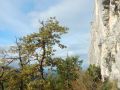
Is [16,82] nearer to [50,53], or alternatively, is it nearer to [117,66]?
[50,53]

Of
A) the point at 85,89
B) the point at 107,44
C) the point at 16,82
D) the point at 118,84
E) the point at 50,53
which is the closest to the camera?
the point at 50,53

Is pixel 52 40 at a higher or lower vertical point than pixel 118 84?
higher

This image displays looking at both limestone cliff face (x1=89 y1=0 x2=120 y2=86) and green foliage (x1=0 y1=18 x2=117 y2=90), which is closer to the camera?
green foliage (x1=0 y1=18 x2=117 y2=90)

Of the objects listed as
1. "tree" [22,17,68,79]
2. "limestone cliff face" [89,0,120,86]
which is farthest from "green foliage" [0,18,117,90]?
"limestone cliff face" [89,0,120,86]

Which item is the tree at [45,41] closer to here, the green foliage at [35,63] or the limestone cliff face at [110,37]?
the green foliage at [35,63]

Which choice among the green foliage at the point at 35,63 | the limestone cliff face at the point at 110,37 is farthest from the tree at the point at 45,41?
the limestone cliff face at the point at 110,37

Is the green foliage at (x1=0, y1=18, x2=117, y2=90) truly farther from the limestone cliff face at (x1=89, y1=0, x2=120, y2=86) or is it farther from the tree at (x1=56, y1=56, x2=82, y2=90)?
the limestone cliff face at (x1=89, y1=0, x2=120, y2=86)

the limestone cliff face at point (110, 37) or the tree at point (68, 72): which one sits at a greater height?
the limestone cliff face at point (110, 37)

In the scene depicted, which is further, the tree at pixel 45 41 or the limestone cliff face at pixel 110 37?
the limestone cliff face at pixel 110 37

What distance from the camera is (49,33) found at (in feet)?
155

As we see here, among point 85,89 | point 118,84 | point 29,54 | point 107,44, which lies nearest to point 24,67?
point 29,54

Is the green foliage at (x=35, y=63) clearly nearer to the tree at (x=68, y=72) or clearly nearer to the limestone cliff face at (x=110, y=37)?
the tree at (x=68, y=72)

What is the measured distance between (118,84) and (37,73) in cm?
6422

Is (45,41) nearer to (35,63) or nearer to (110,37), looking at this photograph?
(35,63)
